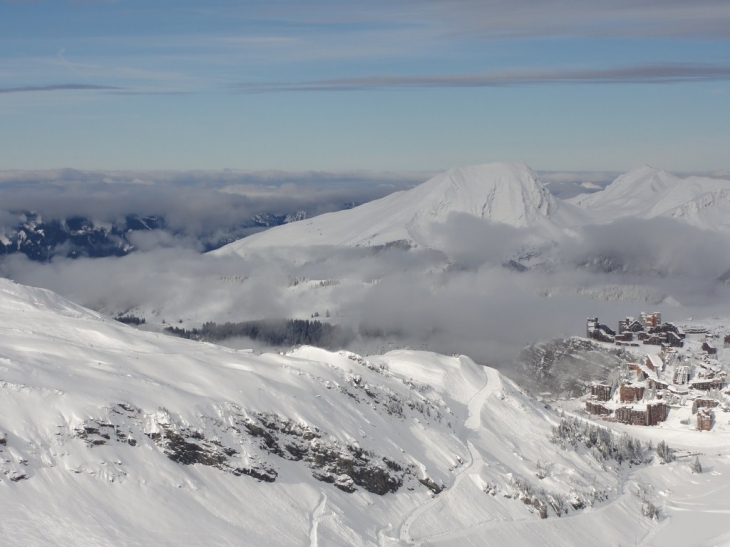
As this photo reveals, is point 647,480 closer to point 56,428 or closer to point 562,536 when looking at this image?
point 562,536

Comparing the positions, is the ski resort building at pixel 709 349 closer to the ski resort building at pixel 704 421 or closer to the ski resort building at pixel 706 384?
the ski resort building at pixel 706 384

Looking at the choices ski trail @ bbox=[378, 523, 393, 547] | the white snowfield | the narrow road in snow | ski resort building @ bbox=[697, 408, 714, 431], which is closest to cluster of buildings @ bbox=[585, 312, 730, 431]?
ski resort building @ bbox=[697, 408, 714, 431]

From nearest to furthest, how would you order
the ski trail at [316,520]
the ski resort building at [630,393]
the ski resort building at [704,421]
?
the ski trail at [316,520], the ski resort building at [704,421], the ski resort building at [630,393]

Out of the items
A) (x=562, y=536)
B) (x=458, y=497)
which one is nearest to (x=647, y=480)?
(x=562, y=536)

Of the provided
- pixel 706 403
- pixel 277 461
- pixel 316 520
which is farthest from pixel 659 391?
pixel 316 520

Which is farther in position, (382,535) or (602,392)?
(602,392)

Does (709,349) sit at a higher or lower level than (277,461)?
lower

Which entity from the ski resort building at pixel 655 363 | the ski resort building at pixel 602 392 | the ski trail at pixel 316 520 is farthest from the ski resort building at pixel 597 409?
the ski trail at pixel 316 520

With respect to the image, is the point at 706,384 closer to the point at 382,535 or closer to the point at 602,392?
the point at 602,392
